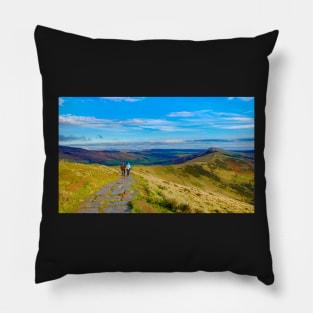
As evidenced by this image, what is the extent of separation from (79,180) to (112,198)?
0.14 m

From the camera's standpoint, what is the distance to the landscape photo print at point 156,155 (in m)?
1.45

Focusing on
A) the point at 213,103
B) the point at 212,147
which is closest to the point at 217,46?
the point at 213,103

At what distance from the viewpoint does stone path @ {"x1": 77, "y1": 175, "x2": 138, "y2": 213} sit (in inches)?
56.4

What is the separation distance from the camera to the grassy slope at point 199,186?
4.75 ft

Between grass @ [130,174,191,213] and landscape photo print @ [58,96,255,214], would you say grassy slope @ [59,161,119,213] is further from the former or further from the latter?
grass @ [130,174,191,213]

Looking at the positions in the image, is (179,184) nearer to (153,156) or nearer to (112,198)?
(153,156)

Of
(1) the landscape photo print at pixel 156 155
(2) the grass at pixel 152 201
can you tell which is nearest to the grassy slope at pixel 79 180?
(1) the landscape photo print at pixel 156 155

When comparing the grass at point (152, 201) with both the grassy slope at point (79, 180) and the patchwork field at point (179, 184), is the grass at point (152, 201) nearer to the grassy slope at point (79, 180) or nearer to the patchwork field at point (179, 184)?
the patchwork field at point (179, 184)

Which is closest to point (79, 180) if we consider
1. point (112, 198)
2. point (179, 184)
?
point (112, 198)

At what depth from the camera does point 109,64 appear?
1433 millimetres

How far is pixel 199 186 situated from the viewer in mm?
1474

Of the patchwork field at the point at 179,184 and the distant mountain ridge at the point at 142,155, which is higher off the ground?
the distant mountain ridge at the point at 142,155

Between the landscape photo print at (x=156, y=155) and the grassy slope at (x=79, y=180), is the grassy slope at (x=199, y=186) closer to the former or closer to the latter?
the landscape photo print at (x=156, y=155)

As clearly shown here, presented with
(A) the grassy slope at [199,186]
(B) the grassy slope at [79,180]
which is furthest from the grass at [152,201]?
(B) the grassy slope at [79,180]
